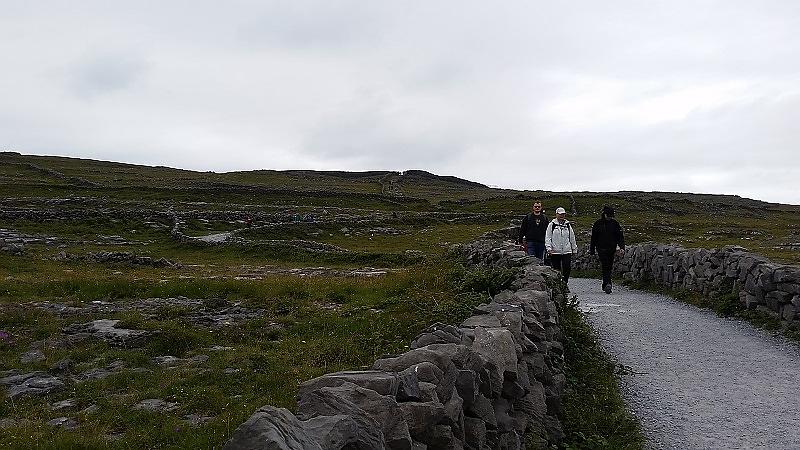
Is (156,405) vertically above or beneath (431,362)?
beneath

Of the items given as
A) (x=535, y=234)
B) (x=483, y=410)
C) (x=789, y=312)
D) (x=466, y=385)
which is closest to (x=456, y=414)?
(x=466, y=385)

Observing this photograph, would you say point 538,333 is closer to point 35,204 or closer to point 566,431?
point 566,431

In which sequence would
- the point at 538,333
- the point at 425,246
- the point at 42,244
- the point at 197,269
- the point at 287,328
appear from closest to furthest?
the point at 538,333 < the point at 287,328 < the point at 197,269 < the point at 42,244 < the point at 425,246

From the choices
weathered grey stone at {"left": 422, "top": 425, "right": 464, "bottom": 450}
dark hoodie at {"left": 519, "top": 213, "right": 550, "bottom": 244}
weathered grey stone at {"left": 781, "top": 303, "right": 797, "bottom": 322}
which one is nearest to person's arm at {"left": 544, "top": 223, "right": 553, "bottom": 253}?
dark hoodie at {"left": 519, "top": 213, "right": 550, "bottom": 244}

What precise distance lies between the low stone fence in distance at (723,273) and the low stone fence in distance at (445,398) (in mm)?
7837

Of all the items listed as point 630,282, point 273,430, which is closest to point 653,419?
point 273,430

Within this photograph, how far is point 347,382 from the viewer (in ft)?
16.4

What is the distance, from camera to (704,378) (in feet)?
35.1

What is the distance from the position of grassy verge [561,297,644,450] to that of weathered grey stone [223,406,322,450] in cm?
479

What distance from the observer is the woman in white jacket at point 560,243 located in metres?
17.8

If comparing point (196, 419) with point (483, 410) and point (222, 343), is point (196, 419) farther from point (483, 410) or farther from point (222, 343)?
point (222, 343)

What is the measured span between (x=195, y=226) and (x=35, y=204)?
18.9 m


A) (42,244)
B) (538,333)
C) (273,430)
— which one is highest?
(273,430)

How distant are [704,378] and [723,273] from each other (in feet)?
28.4
